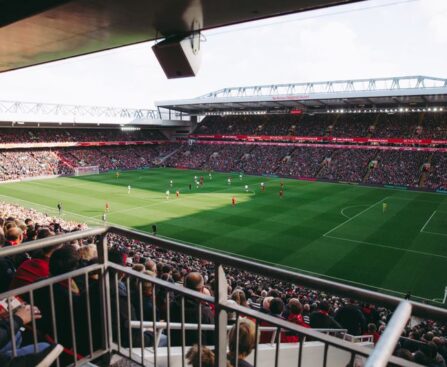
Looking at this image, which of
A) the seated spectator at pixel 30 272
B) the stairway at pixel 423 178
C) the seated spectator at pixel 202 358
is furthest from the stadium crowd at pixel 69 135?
the seated spectator at pixel 202 358

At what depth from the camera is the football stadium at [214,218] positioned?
3074 millimetres

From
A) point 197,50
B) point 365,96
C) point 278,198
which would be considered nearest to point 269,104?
point 365,96

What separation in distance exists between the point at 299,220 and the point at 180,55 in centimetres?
2314

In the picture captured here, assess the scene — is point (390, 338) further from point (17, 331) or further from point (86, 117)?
point (86, 117)

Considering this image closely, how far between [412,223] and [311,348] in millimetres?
25725

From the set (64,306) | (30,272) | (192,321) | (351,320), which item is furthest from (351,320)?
(30,272)

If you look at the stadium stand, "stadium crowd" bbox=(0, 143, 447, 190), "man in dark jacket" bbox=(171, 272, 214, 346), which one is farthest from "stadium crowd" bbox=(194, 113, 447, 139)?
"man in dark jacket" bbox=(171, 272, 214, 346)

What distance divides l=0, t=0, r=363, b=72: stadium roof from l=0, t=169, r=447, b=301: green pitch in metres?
15.1

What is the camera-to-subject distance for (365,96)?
4431 cm

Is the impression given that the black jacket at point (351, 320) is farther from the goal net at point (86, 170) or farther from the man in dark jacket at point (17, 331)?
the goal net at point (86, 170)

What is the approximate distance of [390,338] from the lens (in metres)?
1.50

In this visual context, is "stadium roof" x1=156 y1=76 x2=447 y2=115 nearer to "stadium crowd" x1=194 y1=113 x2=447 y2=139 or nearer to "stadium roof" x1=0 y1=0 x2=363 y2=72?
"stadium crowd" x1=194 y1=113 x2=447 y2=139

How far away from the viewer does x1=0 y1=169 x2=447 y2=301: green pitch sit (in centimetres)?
1822

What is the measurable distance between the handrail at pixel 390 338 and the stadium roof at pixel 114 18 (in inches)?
114
